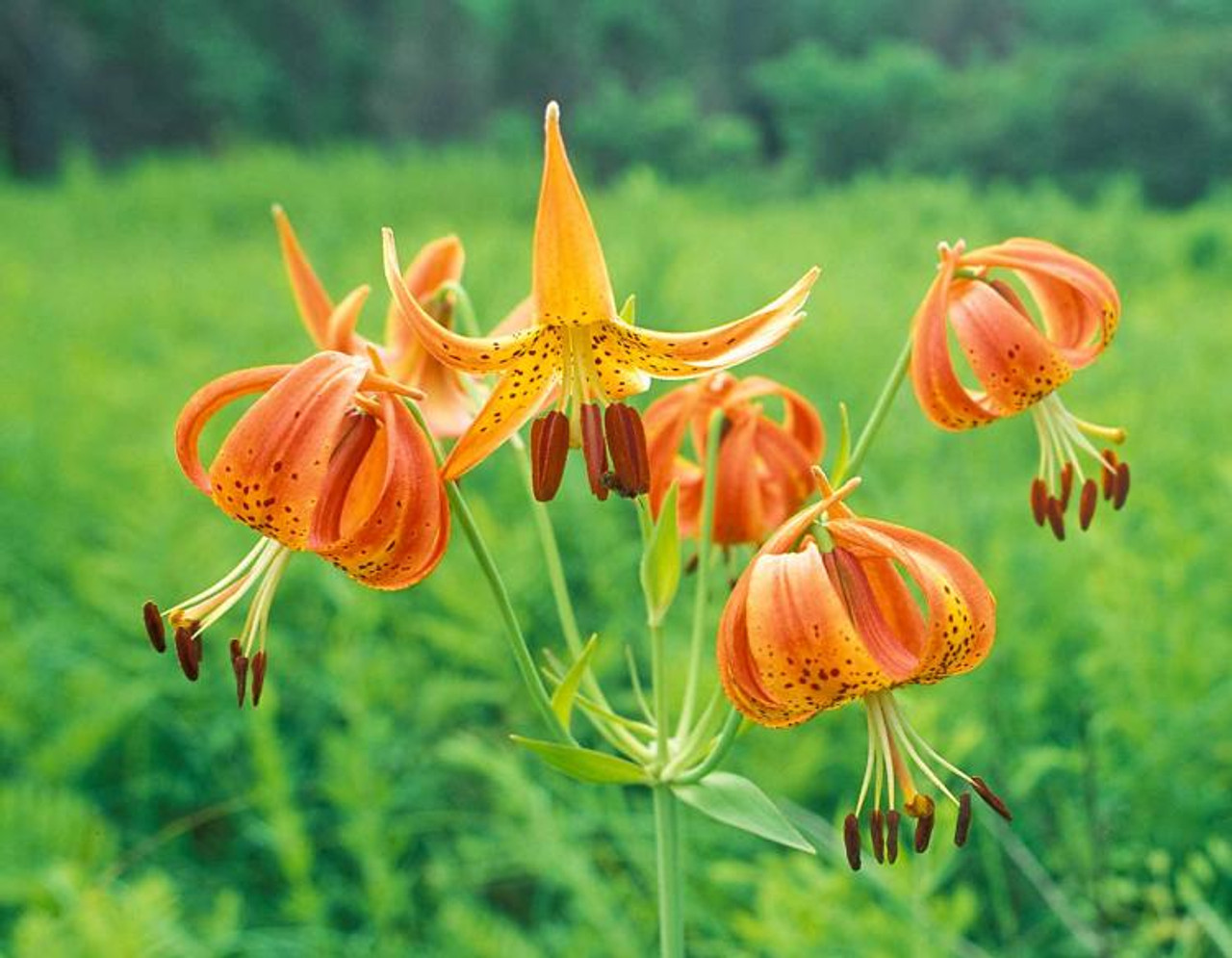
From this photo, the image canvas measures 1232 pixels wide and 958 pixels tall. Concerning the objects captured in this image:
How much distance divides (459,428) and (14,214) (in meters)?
7.82

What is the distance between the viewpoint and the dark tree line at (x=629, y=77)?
962cm

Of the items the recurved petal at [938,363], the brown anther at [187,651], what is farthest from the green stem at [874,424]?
the brown anther at [187,651]

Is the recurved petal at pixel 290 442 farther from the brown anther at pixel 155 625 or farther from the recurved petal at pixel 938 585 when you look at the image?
the recurved petal at pixel 938 585

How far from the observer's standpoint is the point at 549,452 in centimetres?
66

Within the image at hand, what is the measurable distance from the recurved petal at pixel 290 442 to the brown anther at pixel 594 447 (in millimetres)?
107

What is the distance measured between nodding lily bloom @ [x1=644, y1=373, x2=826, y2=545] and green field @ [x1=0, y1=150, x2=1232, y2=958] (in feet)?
1.36

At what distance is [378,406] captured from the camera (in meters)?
0.66

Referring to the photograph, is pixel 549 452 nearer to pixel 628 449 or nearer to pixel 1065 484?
pixel 628 449

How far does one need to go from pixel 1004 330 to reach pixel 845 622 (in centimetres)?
22

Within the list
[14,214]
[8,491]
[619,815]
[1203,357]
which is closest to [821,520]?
[619,815]

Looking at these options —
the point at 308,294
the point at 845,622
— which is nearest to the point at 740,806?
the point at 845,622

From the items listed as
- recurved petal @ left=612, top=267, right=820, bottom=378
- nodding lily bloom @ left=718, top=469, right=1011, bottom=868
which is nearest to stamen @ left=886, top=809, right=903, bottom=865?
nodding lily bloom @ left=718, top=469, right=1011, bottom=868

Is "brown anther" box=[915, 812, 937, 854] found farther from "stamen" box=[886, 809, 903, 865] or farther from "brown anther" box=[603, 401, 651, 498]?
"brown anther" box=[603, 401, 651, 498]

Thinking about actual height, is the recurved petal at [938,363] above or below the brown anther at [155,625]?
above
